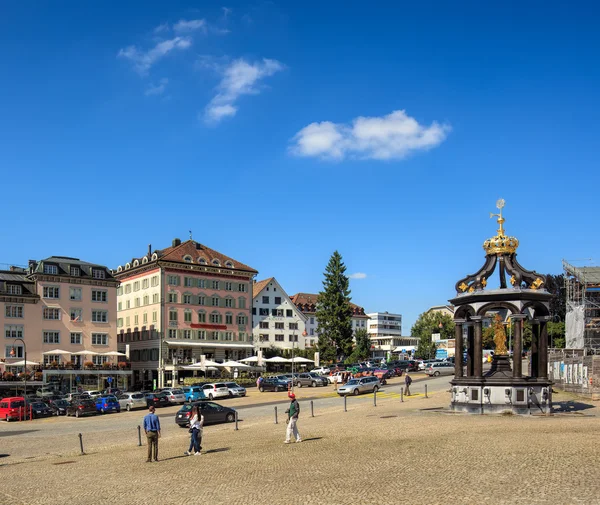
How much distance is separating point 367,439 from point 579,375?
2795 centimetres

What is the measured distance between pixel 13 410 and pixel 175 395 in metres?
12.2

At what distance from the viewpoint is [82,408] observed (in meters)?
50.2

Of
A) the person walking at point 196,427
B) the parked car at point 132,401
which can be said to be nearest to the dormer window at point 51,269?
the parked car at point 132,401

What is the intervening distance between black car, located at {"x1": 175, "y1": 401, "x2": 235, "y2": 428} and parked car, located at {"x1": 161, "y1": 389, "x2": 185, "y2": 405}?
696 inches

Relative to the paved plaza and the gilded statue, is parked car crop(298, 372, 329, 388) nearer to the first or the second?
the gilded statue

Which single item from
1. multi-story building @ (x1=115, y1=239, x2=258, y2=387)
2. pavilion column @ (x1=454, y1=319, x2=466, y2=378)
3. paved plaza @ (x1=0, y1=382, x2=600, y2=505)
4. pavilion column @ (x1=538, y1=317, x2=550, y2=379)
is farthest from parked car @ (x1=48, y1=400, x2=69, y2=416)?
pavilion column @ (x1=538, y1=317, x2=550, y2=379)

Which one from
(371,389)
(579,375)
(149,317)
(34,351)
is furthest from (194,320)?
(579,375)

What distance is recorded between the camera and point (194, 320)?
286 ft

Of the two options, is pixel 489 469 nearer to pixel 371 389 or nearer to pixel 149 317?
pixel 371 389

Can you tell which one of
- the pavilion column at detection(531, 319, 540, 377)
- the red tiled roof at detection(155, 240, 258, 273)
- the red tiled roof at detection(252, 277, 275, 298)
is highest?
the red tiled roof at detection(155, 240, 258, 273)

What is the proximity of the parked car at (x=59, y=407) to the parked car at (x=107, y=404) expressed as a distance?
2.33 meters

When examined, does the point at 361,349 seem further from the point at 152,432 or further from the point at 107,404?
the point at 152,432

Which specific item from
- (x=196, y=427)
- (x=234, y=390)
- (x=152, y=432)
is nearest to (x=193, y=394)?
(x=234, y=390)

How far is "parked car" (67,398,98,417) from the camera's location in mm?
50219
